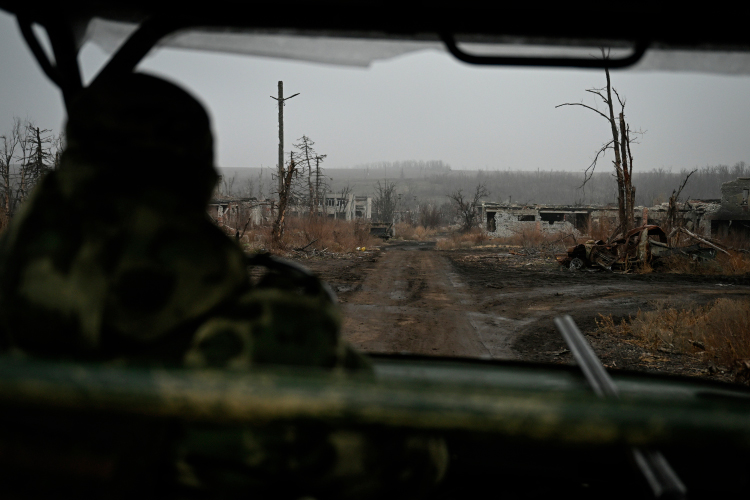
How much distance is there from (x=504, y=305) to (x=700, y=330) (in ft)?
13.6

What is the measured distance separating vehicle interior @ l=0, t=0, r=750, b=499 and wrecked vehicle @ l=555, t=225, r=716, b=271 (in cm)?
1687

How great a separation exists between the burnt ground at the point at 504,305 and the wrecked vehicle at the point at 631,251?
0.83 m

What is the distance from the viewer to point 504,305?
11289 mm

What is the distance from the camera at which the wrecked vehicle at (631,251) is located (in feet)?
56.5

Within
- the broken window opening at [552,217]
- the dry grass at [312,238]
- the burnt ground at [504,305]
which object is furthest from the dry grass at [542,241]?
A: the dry grass at [312,238]

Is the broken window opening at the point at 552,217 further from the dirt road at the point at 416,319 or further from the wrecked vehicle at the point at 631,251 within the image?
the dirt road at the point at 416,319

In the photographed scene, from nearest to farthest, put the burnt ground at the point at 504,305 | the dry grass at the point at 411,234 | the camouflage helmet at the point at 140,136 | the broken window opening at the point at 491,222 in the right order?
the camouflage helmet at the point at 140,136, the burnt ground at the point at 504,305, the broken window opening at the point at 491,222, the dry grass at the point at 411,234

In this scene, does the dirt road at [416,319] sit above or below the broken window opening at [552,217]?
below

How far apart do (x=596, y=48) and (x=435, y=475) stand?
1.43m

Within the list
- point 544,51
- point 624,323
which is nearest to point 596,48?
point 544,51

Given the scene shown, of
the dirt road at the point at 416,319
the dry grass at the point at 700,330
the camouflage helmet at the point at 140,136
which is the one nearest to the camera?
the camouflage helmet at the point at 140,136

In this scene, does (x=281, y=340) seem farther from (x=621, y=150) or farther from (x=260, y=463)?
(x=621, y=150)

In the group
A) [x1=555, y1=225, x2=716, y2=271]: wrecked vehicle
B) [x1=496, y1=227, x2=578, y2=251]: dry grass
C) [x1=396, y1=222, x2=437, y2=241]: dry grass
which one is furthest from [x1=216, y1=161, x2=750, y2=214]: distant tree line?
[x1=555, y1=225, x2=716, y2=271]: wrecked vehicle

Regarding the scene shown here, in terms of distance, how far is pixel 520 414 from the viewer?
0.70 m
